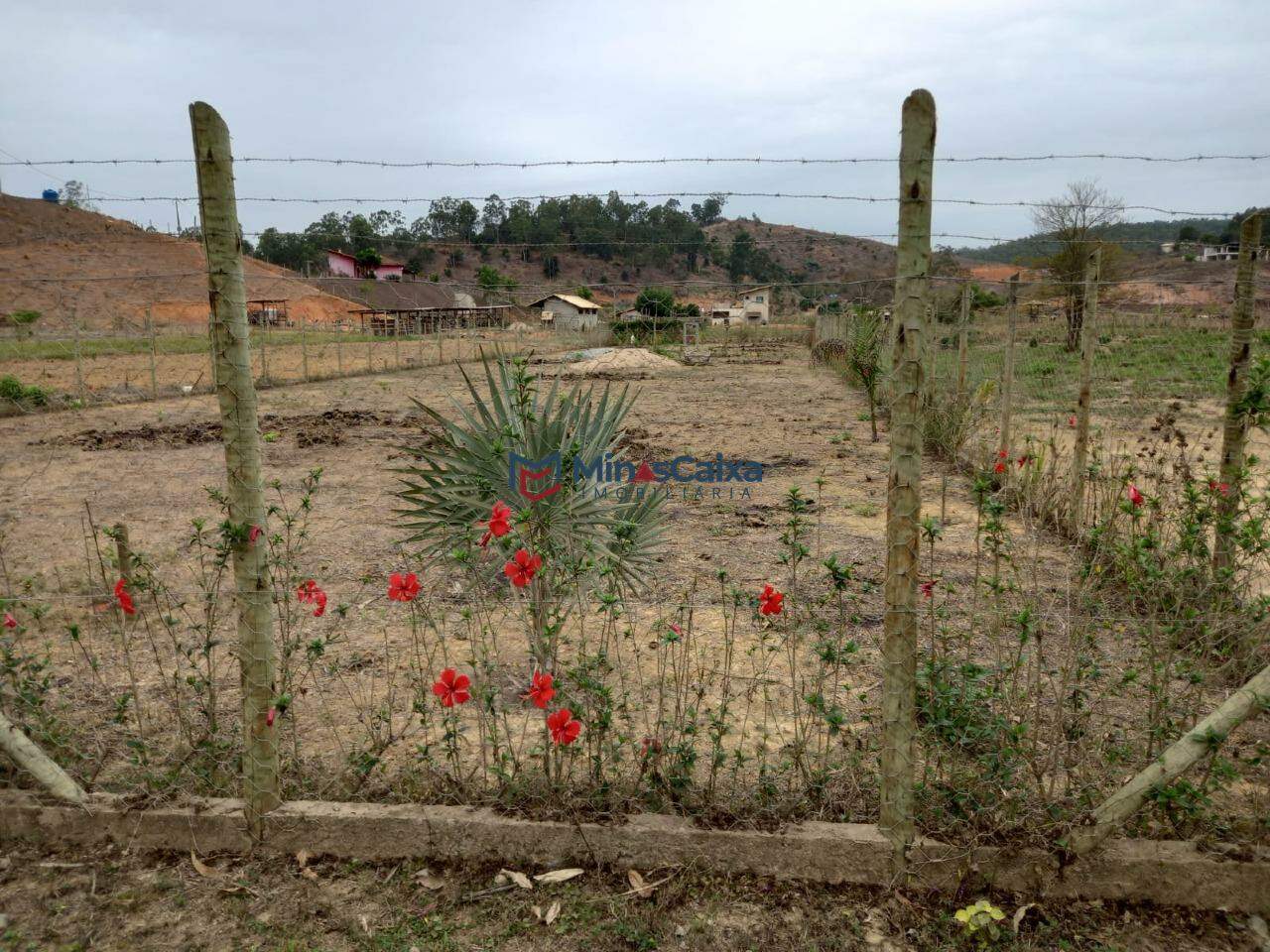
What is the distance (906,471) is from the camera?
2219 millimetres

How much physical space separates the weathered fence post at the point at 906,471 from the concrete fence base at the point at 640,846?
19 centimetres

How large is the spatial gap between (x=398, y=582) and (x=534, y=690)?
56cm

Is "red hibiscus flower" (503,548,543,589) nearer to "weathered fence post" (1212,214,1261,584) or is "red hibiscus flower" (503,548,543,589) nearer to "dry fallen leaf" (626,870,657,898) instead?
"dry fallen leaf" (626,870,657,898)

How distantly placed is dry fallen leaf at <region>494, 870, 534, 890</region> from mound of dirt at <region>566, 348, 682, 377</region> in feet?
60.7

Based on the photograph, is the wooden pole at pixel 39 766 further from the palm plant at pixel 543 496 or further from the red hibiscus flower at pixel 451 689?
the palm plant at pixel 543 496

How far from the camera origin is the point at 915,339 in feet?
7.10

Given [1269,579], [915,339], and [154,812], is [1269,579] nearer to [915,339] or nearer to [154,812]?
[915,339]

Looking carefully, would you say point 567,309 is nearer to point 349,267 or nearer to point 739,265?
point 739,265

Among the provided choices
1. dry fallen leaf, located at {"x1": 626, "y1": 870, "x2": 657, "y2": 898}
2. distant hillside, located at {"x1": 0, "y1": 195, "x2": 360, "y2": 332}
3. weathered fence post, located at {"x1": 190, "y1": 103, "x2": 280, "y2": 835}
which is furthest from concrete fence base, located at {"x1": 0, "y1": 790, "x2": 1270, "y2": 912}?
distant hillside, located at {"x1": 0, "y1": 195, "x2": 360, "y2": 332}

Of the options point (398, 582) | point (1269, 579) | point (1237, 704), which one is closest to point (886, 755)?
point (1237, 704)

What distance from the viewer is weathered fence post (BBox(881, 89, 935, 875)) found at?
83.9 inches

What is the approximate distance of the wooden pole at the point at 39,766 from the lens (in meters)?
2.53

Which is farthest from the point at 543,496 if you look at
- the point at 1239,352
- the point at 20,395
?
the point at 20,395

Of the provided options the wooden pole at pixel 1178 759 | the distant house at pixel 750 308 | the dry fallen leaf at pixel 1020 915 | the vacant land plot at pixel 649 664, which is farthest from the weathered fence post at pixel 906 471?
the distant house at pixel 750 308
